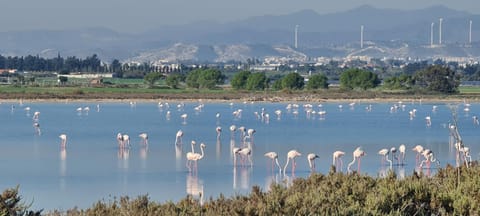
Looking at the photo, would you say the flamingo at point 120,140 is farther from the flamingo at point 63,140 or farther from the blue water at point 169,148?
the flamingo at point 63,140

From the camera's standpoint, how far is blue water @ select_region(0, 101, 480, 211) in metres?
21.3

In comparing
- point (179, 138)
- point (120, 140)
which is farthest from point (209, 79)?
point (120, 140)

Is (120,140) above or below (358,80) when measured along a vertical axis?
below

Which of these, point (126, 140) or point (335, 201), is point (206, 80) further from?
point (335, 201)

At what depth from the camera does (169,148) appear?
32438 mm

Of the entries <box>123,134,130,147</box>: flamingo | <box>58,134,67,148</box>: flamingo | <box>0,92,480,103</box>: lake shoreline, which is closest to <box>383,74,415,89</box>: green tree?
<box>0,92,480,103</box>: lake shoreline

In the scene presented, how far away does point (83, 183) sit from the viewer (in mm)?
21969

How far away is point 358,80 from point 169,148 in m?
63.7

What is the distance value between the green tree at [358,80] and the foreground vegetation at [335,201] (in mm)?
82030

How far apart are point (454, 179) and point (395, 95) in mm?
74854

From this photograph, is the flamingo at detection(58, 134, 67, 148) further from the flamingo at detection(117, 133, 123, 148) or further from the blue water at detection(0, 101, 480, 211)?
the flamingo at detection(117, 133, 123, 148)

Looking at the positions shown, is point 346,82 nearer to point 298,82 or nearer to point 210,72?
point 298,82

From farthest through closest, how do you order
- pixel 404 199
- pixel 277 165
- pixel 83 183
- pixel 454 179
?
pixel 277 165 < pixel 83 183 < pixel 454 179 < pixel 404 199

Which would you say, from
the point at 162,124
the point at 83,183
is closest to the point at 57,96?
the point at 162,124
